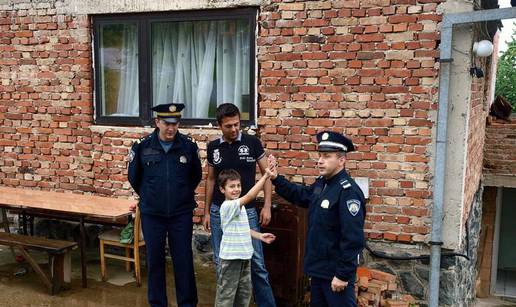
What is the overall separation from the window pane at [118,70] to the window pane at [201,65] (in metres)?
0.30

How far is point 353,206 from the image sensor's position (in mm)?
3477

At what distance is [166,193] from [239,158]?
0.70 meters

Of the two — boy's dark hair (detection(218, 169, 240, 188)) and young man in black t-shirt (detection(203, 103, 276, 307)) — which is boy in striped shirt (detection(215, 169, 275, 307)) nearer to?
boy's dark hair (detection(218, 169, 240, 188))

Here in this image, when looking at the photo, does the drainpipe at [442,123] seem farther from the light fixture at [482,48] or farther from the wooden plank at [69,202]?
the wooden plank at [69,202]

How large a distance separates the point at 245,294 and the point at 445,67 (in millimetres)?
2842

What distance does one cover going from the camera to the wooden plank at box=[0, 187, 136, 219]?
5.27 m

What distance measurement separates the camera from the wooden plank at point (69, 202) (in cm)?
527

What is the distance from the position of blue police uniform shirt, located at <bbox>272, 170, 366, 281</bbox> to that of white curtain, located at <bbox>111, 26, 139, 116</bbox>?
134 inches

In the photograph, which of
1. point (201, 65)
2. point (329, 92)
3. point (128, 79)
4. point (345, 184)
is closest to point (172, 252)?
point (345, 184)

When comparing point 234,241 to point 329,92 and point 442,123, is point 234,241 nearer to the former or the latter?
point 329,92

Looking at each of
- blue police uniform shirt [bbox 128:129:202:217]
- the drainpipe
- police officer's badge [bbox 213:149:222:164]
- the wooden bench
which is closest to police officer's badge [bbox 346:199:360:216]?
police officer's badge [bbox 213:149:222:164]

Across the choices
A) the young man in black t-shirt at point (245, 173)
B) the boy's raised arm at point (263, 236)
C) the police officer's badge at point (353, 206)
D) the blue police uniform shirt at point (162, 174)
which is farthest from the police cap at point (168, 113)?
the police officer's badge at point (353, 206)

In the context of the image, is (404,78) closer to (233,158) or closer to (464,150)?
(464,150)

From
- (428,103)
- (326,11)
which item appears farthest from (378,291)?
(326,11)
